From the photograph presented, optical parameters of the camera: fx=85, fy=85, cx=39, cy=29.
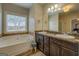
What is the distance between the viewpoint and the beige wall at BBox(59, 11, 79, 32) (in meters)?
1.78

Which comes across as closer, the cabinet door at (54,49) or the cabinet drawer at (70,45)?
the cabinet drawer at (70,45)

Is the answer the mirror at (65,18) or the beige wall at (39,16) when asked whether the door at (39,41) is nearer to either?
the beige wall at (39,16)

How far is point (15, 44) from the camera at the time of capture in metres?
1.76

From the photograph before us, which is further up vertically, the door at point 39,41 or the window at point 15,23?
the window at point 15,23

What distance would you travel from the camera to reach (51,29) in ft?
6.43

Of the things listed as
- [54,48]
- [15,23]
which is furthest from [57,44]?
[15,23]

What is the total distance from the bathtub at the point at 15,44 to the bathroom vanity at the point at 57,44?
0.22m

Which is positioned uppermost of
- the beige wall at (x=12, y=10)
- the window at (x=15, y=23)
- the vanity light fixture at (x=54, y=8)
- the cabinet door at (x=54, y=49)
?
the vanity light fixture at (x=54, y=8)

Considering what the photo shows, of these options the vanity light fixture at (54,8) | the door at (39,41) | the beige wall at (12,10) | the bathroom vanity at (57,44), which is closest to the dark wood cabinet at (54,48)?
the bathroom vanity at (57,44)

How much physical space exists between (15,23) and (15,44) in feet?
1.42

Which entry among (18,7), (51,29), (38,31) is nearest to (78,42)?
(51,29)

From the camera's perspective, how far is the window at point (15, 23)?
1.68 metres

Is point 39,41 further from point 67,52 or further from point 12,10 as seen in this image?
point 12,10

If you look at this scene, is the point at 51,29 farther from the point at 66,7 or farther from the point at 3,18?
the point at 3,18
